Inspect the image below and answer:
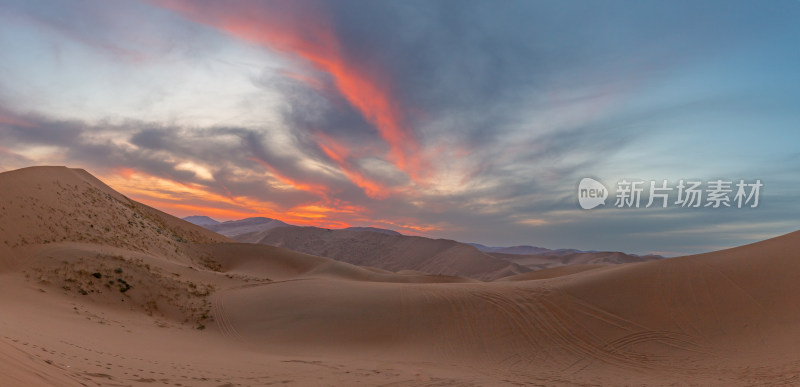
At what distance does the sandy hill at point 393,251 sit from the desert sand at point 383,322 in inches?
1801

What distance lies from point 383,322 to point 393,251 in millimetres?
71663

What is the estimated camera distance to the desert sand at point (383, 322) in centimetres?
912

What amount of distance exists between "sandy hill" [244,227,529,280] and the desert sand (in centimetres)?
4574

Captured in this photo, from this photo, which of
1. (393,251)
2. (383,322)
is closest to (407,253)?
(393,251)

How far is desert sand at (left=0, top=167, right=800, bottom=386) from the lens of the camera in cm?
912

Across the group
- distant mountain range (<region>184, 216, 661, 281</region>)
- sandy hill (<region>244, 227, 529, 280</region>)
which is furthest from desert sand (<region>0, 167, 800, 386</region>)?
distant mountain range (<region>184, 216, 661, 281</region>)

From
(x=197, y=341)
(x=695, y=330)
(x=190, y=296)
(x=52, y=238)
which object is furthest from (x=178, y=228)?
(x=695, y=330)

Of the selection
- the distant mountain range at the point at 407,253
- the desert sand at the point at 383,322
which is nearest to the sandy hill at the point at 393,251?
the distant mountain range at the point at 407,253

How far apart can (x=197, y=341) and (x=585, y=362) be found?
1304cm

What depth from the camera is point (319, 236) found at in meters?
95.9

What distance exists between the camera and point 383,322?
15.0 metres

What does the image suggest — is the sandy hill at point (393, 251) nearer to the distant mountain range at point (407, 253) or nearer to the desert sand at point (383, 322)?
the distant mountain range at point (407, 253)

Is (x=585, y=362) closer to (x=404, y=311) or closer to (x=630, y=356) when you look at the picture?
(x=630, y=356)

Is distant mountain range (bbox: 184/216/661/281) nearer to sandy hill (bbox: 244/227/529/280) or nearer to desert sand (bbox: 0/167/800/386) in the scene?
sandy hill (bbox: 244/227/529/280)
